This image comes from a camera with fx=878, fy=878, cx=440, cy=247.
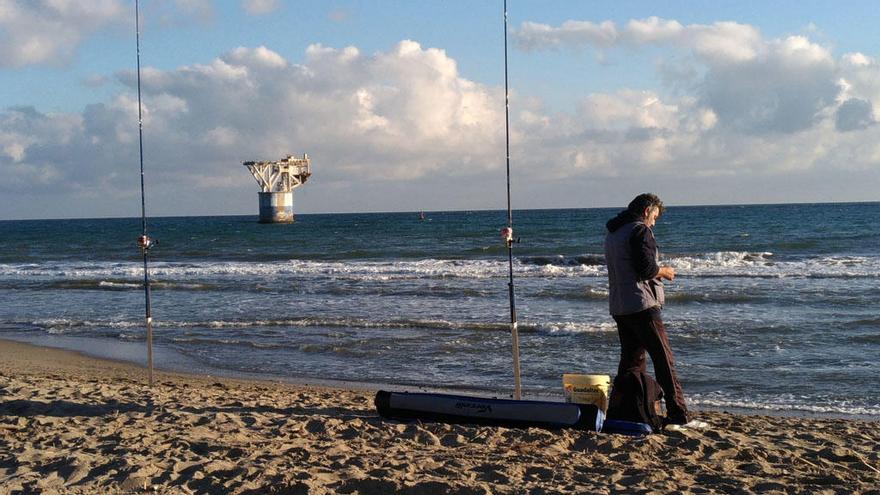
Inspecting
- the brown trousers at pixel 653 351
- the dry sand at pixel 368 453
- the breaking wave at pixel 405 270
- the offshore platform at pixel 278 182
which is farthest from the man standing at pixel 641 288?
the offshore platform at pixel 278 182

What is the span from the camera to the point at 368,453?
5031 millimetres

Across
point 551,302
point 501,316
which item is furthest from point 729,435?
point 551,302

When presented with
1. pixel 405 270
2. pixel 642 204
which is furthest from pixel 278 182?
pixel 642 204

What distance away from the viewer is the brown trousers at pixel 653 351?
215 inches

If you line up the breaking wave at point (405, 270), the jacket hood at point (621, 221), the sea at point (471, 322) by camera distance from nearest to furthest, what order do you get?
the jacket hood at point (621, 221)
the sea at point (471, 322)
the breaking wave at point (405, 270)

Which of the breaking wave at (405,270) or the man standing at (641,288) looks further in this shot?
the breaking wave at (405,270)

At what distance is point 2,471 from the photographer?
186 inches

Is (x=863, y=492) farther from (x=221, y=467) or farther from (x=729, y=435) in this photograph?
(x=221, y=467)

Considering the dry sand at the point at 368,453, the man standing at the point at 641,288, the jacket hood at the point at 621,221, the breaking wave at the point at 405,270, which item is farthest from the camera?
the breaking wave at the point at 405,270

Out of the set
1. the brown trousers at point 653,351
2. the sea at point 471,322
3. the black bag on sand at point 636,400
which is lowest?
the sea at point 471,322

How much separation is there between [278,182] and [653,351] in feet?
180

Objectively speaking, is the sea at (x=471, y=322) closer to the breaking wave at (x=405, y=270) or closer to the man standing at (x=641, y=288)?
the breaking wave at (x=405, y=270)

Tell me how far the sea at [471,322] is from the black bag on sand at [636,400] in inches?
83.6

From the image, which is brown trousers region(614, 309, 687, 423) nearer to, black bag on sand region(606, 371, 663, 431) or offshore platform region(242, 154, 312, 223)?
black bag on sand region(606, 371, 663, 431)
